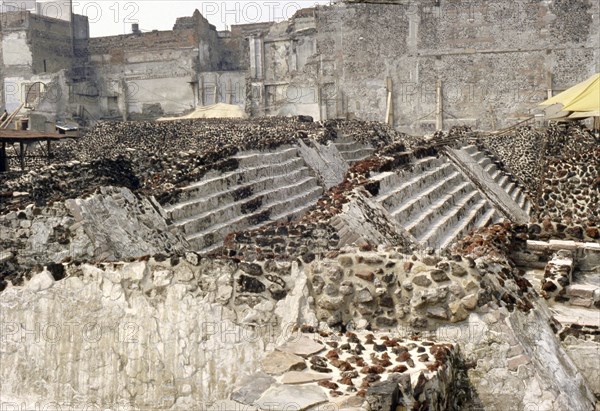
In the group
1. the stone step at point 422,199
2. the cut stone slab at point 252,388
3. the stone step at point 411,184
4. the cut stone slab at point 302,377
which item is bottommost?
the stone step at point 422,199

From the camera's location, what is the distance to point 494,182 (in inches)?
746

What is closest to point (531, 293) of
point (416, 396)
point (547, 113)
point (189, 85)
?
point (416, 396)

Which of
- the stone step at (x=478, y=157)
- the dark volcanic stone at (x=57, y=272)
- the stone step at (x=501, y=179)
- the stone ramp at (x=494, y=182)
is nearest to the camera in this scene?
the dark volcanic stone at (x=57, y=272)

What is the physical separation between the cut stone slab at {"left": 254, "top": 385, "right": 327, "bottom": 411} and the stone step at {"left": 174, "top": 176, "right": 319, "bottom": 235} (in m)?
5.72

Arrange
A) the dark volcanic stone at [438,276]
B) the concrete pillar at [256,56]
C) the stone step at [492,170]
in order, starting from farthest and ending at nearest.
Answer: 1. the concrete pillar at [256,56]
2. the stone step at [492,170]
3. the dark volcanic stone at [438,276]

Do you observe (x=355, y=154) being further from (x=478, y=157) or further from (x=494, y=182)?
(x=494, y=182)

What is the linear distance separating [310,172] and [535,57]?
19421 mm

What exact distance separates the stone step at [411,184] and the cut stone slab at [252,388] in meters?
6.79

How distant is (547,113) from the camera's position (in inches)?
506

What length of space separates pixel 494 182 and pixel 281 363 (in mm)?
14982

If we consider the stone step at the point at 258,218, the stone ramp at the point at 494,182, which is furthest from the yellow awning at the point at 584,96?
the stone step at the point at 258,218

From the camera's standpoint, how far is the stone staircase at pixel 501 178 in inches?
762

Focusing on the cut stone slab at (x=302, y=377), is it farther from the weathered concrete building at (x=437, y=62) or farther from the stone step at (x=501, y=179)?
the weathered concrete building at (x=437, y=62)

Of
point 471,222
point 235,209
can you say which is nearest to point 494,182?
point 471,222
